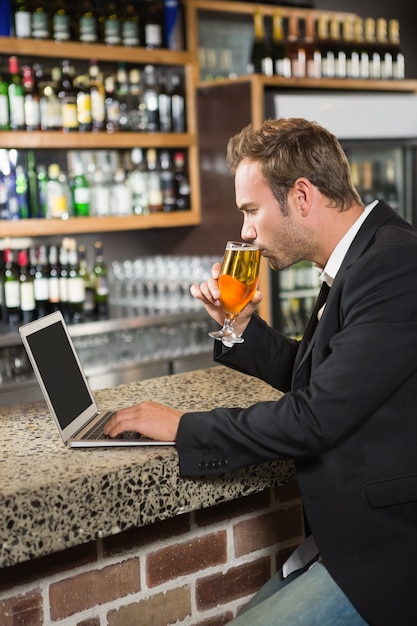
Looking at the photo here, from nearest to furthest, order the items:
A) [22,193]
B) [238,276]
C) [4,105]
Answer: [238,276], [4,105], [22,193]

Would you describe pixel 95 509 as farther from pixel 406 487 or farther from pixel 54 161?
pixel 54 161

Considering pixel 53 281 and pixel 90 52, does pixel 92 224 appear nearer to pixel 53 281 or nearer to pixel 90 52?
pixel 53 281

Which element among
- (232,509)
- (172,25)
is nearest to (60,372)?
(232,509)

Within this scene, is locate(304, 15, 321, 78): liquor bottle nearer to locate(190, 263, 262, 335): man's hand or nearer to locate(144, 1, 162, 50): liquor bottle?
locate(144, 1, 162, 50): liquor bottle

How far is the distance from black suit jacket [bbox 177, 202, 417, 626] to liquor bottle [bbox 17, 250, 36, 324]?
278 centimetres

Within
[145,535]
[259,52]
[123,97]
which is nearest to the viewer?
[145,535]

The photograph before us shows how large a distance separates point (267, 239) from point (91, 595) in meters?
0.74

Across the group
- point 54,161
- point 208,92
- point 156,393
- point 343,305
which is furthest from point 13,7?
point 343,305

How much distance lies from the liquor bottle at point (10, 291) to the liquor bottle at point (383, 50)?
250 centimetres

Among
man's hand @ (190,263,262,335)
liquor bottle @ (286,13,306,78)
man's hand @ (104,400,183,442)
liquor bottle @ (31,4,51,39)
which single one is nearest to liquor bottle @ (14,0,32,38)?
liquor bottle @ (31,4,51,39)

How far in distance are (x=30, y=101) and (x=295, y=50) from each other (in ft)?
5.52

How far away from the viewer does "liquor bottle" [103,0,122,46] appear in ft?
14.4

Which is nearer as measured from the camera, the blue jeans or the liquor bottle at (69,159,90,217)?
the blue jeans

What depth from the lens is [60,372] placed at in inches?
66.1
